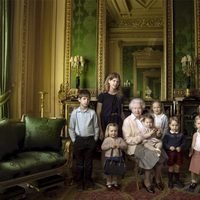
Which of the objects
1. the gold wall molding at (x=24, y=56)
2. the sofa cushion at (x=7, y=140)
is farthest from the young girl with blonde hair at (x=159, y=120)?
the gold wall molding at (x=24, y=56)

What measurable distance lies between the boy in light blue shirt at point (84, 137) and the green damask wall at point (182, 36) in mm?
2939

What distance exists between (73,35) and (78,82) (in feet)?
3.52

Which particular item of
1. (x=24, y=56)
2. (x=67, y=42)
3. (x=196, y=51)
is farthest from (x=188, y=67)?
(x=24, y=56)

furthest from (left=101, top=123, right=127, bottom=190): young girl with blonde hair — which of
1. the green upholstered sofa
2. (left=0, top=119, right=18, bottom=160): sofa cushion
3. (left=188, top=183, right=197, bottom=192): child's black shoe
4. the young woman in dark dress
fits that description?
(left=0, top=119, right=18, bottom=160): sofa cushion

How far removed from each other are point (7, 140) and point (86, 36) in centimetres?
360

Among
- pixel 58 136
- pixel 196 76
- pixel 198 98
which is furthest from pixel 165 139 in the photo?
pixel 196 76

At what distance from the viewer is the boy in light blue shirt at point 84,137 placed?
3.38 meters

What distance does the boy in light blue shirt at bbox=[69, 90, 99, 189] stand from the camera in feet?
11.1

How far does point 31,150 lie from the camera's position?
3.38 meters

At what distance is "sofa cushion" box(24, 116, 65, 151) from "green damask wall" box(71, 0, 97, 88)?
8.32 feet

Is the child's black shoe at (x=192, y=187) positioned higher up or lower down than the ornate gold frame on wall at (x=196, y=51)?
lower down

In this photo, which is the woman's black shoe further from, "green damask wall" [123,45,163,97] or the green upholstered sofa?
"green damask wall" [123,45,163,97]

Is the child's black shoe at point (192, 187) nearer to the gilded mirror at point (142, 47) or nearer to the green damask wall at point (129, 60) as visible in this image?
the gilded mirror at point (142, 47)

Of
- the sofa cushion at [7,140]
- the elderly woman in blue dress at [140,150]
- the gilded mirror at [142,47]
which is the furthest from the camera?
the gilded mirror at [142,47]
